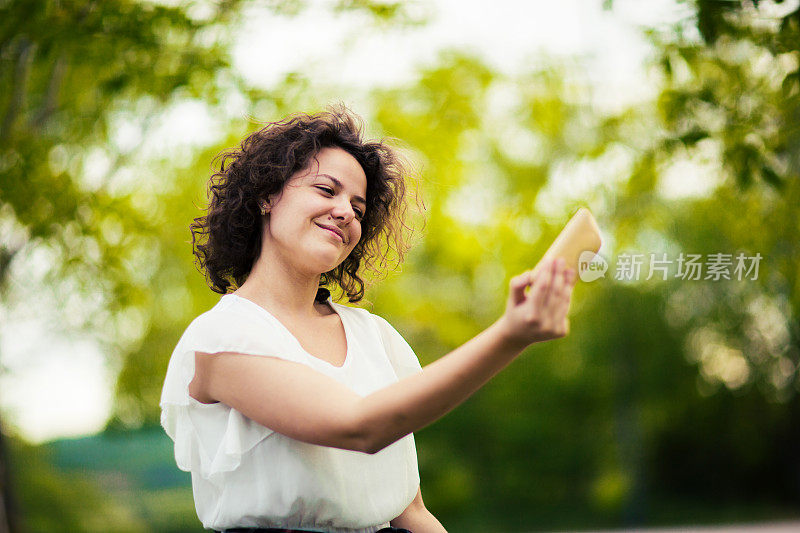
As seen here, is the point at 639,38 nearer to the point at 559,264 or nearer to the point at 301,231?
the point at 301,231

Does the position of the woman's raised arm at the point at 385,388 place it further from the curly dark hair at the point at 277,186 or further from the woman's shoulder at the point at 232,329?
the curly dark hair at the point at 277,186

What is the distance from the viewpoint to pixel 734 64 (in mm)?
4957

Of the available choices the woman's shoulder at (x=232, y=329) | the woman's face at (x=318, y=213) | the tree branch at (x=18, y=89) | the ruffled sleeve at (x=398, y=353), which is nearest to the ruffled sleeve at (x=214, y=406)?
the woman's shoulder at (x=232, y=329)

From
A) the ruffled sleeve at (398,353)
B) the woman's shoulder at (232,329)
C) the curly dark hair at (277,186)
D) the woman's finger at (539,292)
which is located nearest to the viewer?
the woman's finger at (539,292)

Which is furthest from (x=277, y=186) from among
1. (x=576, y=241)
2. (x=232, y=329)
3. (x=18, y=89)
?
(x=18, y=89)

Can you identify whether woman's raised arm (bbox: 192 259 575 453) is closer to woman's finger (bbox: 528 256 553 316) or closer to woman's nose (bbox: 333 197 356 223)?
woman's finger (bbox: 528 256 553 316)

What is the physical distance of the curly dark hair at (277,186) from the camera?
2029 millimetres

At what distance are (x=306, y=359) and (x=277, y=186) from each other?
455 millimetres

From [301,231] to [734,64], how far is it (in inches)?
155

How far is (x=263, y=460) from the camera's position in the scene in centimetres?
175

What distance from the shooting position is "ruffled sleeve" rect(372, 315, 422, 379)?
2.19 m

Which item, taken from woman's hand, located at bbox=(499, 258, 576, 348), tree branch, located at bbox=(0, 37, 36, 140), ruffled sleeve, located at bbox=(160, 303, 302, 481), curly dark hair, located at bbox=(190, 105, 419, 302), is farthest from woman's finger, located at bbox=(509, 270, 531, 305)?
tree branch, located at bbox=(0, 37, 36, 140)

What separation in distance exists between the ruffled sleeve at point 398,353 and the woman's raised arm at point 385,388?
56 centimetres

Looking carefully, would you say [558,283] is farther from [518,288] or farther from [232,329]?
[232,329]
